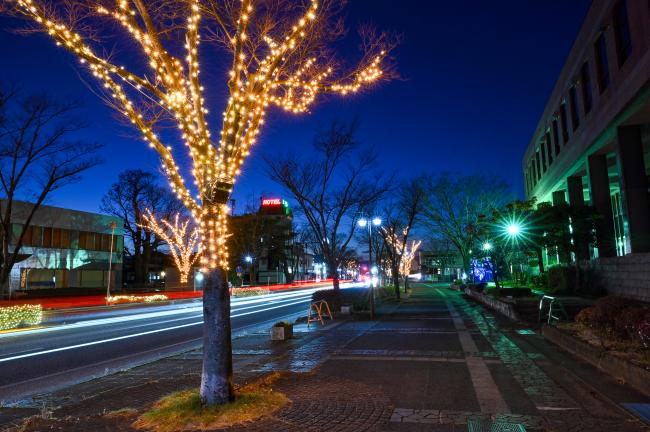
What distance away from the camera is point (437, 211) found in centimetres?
3700

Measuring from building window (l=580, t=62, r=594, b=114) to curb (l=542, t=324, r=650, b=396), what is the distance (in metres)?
17.9

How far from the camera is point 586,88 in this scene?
25016 mm

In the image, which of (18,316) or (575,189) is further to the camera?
(575,189)

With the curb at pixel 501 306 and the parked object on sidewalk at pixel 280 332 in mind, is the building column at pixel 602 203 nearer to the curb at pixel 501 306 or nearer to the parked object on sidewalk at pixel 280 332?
the curb at pixel 501 306

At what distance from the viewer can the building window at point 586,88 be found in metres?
24.7

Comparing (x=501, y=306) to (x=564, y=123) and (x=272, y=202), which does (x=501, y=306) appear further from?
(x=272, y=202)

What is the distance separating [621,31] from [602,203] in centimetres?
878

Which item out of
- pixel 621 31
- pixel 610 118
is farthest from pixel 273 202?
pixel 621 31

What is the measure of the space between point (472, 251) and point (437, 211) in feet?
18.2

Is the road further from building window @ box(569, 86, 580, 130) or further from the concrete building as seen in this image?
building window @ box(569, 86, 580, 130)

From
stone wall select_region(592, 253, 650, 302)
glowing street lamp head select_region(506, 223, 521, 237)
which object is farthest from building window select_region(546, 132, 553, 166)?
stone wall select_region(592, 253, 650, 302)

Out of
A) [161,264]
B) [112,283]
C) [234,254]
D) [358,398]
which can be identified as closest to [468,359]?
[358,398]

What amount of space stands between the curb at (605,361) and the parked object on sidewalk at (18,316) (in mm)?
19110

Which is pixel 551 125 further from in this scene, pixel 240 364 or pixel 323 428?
pixel 323 428
